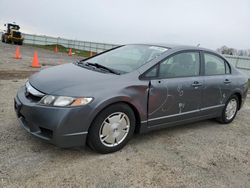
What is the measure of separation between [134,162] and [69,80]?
1.32m

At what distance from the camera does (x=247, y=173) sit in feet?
11.2

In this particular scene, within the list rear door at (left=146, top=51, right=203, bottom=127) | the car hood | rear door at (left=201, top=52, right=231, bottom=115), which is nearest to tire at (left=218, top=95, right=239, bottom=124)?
rear door at (left=201, top=52, right=231, bottom=115)

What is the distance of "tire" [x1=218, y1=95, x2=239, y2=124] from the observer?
5.21 metres

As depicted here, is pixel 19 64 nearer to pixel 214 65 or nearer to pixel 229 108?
pixel 214 65

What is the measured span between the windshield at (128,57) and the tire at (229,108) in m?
1.97

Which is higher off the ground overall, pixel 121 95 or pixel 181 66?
pixel 181 66

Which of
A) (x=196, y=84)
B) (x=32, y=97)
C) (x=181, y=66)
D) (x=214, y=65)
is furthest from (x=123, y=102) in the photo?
(x=214, y=65)

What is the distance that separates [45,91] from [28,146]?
0.81 m

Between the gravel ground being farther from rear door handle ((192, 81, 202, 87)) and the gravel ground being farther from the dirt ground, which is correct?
rear door handle ((192, 81, 202, 87))

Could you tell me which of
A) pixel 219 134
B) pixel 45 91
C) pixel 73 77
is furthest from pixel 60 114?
pixel 219 134

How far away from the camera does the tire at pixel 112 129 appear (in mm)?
3270

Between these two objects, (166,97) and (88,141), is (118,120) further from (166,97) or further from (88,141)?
(166,97)

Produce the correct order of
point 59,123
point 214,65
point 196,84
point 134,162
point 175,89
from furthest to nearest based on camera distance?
1. point 214,65
2. point 196,84
3. point 175,89
4. point 134,162
5. point 59,123

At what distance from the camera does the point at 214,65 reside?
4.92 metres
